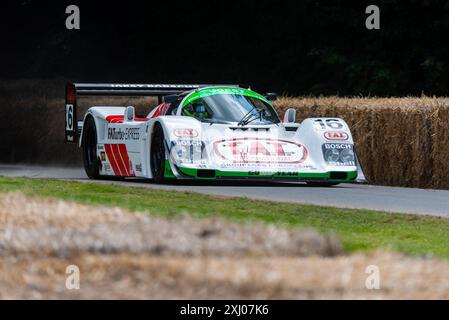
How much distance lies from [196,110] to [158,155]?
1.06 metres

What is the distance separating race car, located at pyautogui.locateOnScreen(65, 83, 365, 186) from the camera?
Result: 18516 millimetres

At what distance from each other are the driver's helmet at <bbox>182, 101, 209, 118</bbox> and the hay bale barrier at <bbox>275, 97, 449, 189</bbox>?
3538mm

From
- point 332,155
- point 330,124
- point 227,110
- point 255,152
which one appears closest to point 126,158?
point 227,110

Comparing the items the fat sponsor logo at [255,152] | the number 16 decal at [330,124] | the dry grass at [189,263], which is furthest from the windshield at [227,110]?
the dry grass at [189,263]

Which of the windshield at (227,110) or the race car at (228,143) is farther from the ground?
the windshield at (227,110)

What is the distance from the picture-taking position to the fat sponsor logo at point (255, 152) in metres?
18.5

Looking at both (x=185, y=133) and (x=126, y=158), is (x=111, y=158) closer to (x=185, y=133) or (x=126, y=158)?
(x=126, y=158)

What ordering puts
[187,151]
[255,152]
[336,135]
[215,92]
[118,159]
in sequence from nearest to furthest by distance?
[187,151]
[255,152]
[336,135]
[215,92]
[118,159]

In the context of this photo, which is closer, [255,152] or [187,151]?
[187,151]

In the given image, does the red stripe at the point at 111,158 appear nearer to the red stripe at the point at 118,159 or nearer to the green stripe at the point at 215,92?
the red stripe at the point at 118,159

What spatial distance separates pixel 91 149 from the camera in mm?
22328

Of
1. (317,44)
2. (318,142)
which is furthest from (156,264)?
(317,44)

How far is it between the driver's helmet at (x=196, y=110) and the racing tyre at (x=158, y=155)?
804mm

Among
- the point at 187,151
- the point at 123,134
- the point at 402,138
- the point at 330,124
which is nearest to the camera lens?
the point at 187,151
